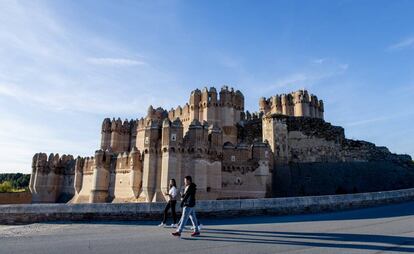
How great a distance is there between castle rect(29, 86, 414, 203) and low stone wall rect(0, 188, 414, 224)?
15788 millimetres

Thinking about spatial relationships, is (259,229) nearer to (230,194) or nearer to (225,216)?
(225,216)

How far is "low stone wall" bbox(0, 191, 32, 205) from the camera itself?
160ft

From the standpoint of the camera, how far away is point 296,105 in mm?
59688

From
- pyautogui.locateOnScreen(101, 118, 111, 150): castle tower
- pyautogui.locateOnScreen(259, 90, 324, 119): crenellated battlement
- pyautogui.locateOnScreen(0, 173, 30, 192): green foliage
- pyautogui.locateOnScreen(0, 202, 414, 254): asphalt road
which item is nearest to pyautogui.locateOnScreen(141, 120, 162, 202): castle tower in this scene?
pyautogui.locateOnScreen(0, 202, 414, 254): asphalt road

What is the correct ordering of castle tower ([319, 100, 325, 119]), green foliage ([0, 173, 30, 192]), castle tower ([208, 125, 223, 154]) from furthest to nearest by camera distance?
green foliage ([0, 173, 30, 192])
castle tower ([319, 100, 325, 119])
castle tower ([208, 125, 223, 154])

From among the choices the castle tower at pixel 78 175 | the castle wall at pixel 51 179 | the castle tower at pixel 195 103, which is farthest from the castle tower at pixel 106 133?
the castle tower at pixel 195 103

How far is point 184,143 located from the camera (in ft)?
109

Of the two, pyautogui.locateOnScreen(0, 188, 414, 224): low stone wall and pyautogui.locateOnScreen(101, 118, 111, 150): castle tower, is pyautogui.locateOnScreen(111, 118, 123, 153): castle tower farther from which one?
pyautogui.locateOnScreen(0, 188, 414, 224): low stone wall

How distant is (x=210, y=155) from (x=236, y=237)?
23387mm

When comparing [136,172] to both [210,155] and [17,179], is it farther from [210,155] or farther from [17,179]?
[17,179]

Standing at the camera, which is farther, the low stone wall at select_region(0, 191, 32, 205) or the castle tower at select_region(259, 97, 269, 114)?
the castle tower at select_region(259, 97, 269, 114)

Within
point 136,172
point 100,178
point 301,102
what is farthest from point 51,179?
point 301,102

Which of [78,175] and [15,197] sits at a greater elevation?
[78,175]

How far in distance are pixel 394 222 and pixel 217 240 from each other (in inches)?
333
